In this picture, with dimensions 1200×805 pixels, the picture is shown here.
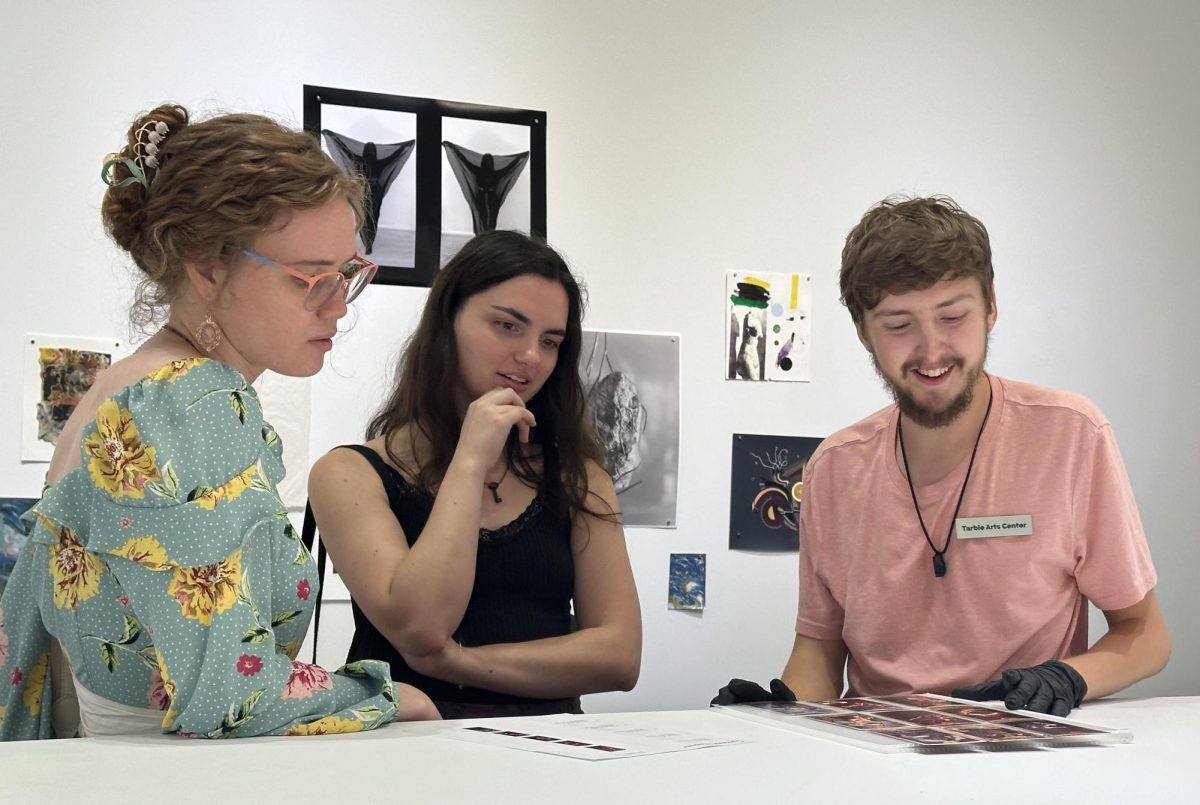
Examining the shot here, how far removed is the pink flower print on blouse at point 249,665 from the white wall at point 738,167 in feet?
4.80

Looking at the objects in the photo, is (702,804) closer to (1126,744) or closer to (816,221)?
(1126,744)

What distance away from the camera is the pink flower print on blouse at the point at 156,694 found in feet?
3.80

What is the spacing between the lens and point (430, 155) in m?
2.67

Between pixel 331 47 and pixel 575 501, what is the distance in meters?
1.30

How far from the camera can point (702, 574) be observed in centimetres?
281

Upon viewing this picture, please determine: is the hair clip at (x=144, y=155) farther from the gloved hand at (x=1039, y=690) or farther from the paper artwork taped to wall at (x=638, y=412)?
the paper artwork taped to wall at (x=638, y=412)

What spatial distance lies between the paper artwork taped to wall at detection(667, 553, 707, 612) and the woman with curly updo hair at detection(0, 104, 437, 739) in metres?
1.51

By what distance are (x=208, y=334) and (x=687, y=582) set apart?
5.66 feet

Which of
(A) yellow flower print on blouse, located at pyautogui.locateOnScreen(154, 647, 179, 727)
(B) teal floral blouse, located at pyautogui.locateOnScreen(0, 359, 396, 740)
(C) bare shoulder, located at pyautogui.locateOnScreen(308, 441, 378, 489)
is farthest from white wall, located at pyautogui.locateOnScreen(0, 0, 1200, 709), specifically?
(A) yellow flower print on blouse, located at pyautogui.locateOnScreen(154, 647, 179, 727)

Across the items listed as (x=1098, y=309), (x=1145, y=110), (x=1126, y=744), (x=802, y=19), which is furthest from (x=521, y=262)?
(x=1145, y=110)

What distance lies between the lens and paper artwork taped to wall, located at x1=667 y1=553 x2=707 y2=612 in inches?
109

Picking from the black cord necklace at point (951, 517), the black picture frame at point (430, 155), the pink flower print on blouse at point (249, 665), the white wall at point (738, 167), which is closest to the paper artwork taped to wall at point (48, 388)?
the white wall at point (738, 167)

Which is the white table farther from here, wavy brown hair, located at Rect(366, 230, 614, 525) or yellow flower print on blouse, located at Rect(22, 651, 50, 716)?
wavy brown hair, located at Rect(366, 230, 614, 525)

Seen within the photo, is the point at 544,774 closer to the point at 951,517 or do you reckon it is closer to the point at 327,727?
the point at 327,727
